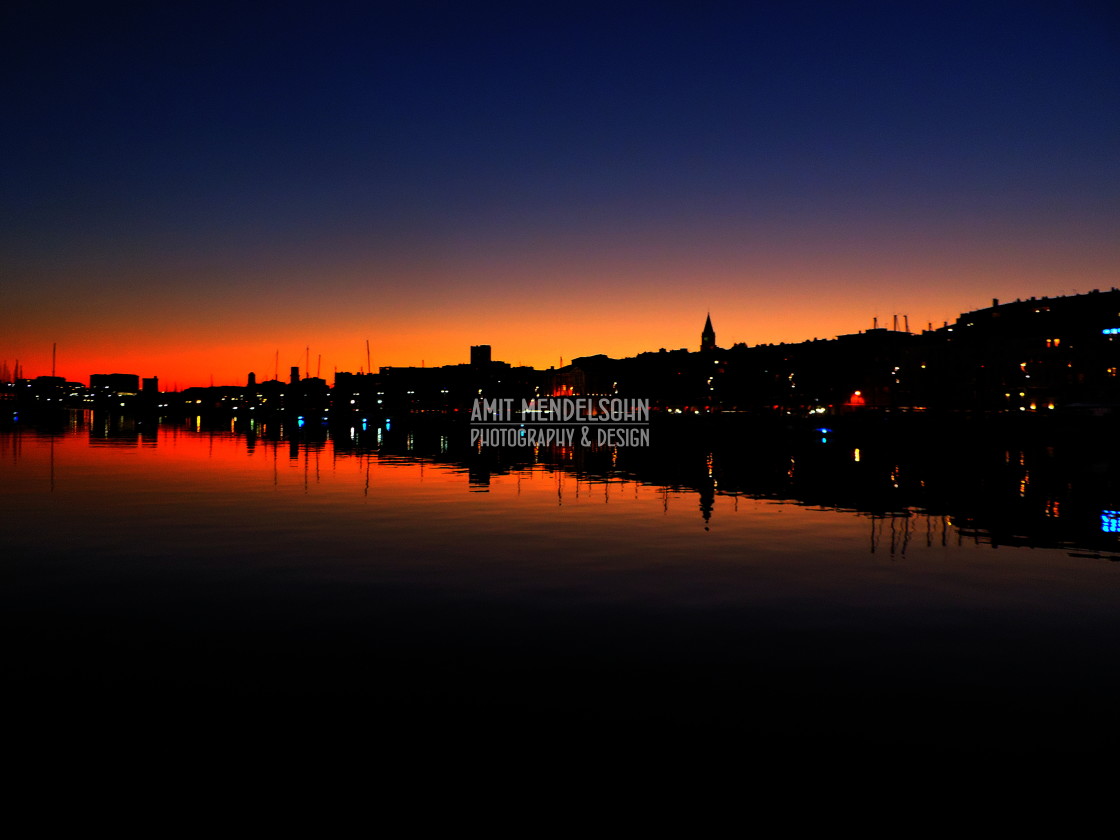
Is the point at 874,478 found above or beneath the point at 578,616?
above

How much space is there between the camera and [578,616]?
14.3 metres

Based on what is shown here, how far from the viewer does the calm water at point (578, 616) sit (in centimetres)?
970

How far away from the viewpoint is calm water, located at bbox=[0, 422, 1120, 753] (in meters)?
9.70

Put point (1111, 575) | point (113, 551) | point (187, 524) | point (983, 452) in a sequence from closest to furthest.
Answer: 1. point (1111, 575)
2. point (113, 551)
3. point (187, 524)
4. point (983, 452)

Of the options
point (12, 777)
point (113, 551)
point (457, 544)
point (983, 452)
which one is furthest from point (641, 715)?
point (983, 452)

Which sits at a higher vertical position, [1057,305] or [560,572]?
[1057,305]

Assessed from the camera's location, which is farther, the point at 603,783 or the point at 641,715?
the point at 641,715

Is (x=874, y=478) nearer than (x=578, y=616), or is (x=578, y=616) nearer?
(x=578, y=616)

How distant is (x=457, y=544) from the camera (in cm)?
2234

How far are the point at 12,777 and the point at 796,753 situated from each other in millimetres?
8111

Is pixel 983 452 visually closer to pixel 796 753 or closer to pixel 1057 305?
pixel 796 753

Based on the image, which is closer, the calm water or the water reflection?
the calm water

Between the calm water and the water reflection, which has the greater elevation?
the water reflection

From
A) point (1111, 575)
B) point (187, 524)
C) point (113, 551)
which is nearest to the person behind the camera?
point (1111, 575)
